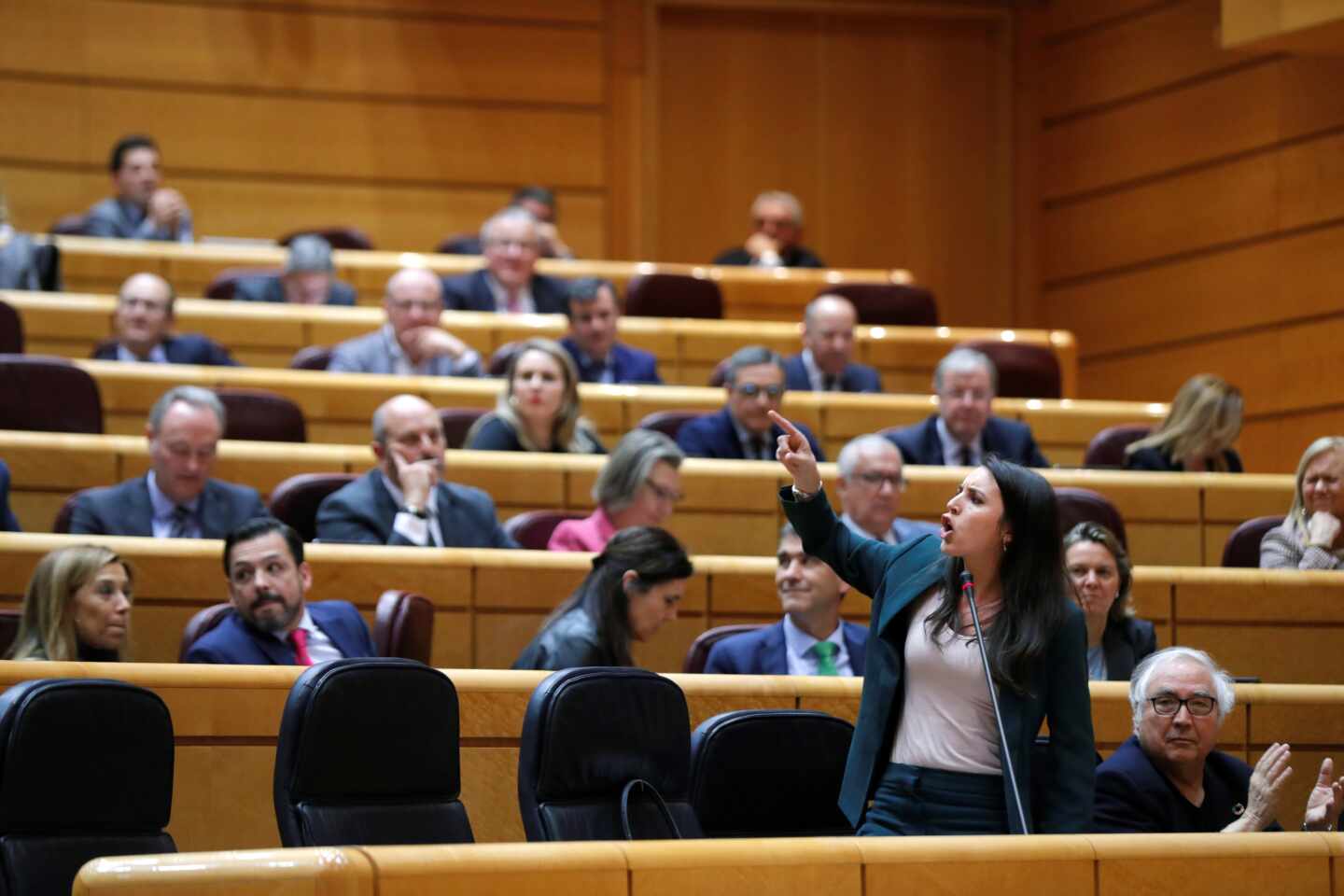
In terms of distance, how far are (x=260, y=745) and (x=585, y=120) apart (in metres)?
5.37

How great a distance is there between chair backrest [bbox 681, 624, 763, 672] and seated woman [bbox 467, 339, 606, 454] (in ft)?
3.58

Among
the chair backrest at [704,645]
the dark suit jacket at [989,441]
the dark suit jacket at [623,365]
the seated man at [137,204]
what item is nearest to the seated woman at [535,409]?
the dark suit jacket at [989,441]

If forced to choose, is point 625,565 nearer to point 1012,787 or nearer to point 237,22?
point 1012,787

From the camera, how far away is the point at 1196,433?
182 inches

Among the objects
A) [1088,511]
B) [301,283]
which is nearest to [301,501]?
[1088,511]

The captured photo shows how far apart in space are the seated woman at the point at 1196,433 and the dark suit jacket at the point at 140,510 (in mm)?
2081

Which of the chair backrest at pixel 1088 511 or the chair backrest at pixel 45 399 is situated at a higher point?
the chair backrest at pixel 45 399

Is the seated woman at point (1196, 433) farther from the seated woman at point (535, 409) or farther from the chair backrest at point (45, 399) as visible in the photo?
the chair backrest at point (45, 399)

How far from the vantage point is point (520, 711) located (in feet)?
9.43

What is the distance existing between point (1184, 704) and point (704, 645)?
0.92 meters

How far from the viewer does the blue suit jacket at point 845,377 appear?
18.1 ft

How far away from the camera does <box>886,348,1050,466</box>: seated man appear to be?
468 centimetres

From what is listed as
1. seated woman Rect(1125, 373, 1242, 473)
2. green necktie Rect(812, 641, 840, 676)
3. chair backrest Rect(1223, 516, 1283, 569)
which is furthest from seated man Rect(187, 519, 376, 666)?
seated woman Rect(1125, 373, 1242, 473)

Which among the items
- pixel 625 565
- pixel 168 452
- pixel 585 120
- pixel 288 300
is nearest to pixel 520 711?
pixel 625 565
